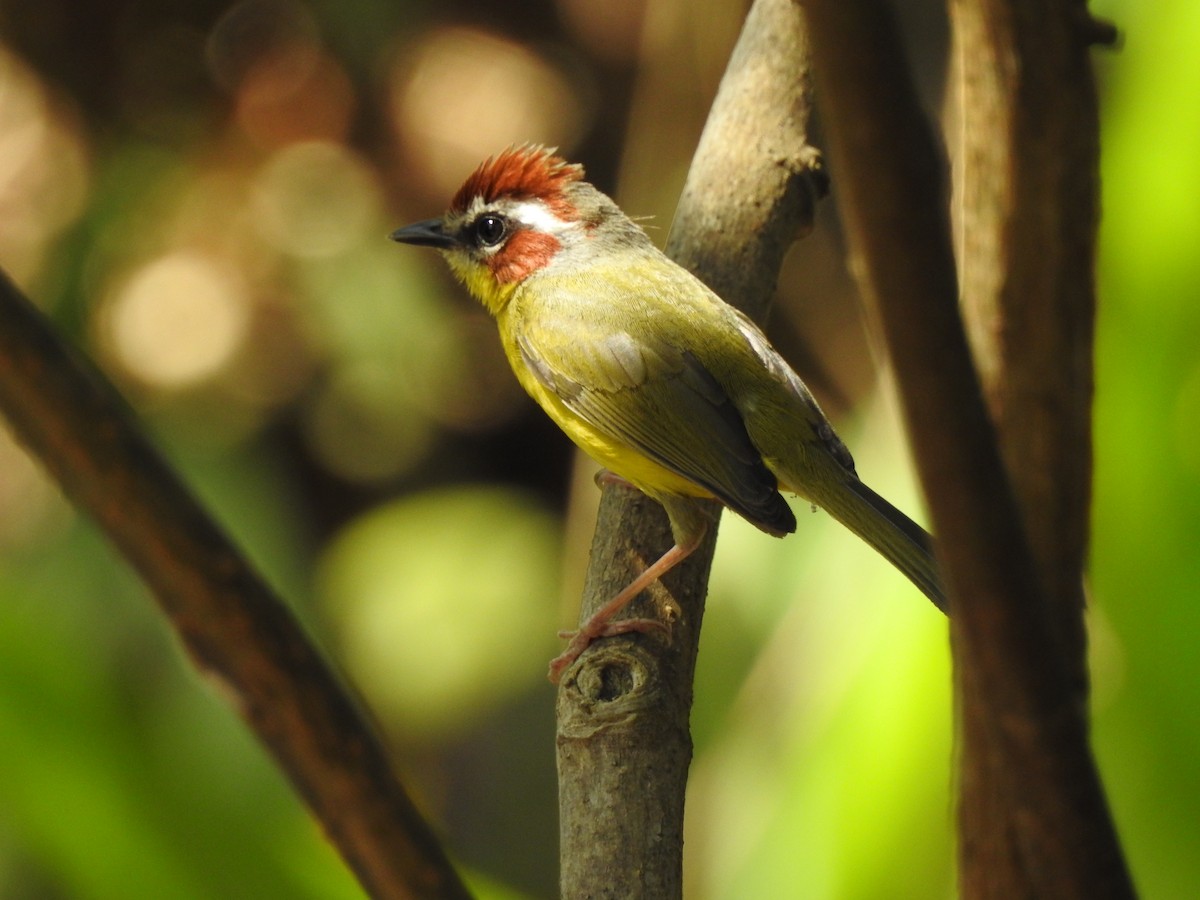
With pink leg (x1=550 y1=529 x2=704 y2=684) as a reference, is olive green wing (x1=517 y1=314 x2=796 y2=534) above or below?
above

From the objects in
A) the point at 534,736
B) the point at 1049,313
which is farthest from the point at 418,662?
the point at 1049,313

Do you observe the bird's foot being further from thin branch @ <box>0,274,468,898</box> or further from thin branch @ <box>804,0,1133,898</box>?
thin branch @ <box>0,274,468,898</box>

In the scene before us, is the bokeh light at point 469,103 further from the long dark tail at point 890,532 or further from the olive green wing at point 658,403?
the long dark tail at point 890,532

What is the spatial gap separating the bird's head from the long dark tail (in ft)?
3.27

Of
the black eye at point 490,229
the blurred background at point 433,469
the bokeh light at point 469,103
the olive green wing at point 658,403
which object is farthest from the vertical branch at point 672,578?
the bokeh light at point 469,103

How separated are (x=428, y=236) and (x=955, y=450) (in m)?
2.75

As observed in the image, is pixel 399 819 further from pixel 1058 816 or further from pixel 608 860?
pixel 608 860

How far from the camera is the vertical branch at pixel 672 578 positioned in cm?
198

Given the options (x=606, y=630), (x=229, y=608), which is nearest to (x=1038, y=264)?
(x=229, y=608)

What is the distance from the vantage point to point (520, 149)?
3.47 m

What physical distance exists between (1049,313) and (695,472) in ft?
4.12

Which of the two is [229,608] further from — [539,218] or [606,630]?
[539,218]

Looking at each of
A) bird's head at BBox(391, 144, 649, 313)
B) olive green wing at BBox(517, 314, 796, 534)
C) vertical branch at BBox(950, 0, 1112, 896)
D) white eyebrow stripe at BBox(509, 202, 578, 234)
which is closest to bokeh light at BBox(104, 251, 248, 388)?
bird's head at BBox(391, 144, 649, 313)

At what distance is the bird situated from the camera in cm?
265
